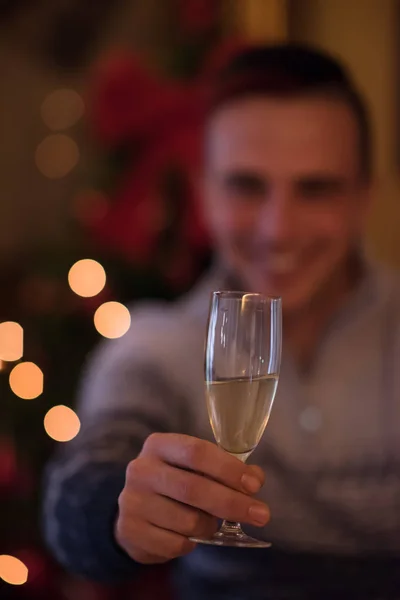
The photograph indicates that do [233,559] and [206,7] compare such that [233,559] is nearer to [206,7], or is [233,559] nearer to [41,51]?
[206,7]

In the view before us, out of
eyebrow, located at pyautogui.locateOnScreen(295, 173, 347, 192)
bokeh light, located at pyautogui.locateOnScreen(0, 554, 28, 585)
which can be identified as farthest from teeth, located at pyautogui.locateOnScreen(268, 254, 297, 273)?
bokeh light, located at pyautogui.locateOnScreen(0, 554, 28, 585)

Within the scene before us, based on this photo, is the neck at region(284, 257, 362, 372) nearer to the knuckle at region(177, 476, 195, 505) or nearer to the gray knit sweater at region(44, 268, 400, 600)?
the gray knit sweater at region(44, 268, 400, 600)

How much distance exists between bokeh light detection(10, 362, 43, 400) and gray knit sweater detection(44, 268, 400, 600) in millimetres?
94

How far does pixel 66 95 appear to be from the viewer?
1.75 metres

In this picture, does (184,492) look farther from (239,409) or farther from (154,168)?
(154,168)

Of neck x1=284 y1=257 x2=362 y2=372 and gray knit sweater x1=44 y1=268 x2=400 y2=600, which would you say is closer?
gray knit sweater x1=44 y1=268 x2=400 y2=600

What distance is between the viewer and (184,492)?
1.97ft

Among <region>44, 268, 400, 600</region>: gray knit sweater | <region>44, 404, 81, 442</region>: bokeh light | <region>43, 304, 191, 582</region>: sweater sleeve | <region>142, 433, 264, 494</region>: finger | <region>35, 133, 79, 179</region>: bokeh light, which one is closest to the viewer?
<region>142, 433, 264, 494</region>: finger

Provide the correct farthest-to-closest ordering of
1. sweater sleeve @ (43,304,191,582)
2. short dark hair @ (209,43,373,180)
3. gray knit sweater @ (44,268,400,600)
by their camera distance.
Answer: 1. short dark hair @ (209,43,373,180)
2. gray knit sweater @ (44,268,400,600)
3. sweater sleeve @ (43,304,191,582)

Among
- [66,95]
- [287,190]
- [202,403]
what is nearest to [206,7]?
[66,95]

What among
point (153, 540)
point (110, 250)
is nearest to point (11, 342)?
point (110, 250)

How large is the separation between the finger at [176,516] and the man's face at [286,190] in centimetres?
62

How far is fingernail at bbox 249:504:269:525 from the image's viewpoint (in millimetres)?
600

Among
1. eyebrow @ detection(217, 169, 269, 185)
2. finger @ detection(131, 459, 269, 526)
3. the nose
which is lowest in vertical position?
finger @ detection(131, 459, 269, 526)
